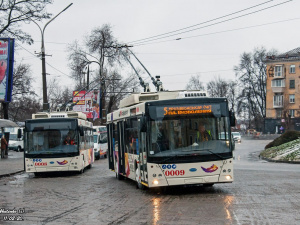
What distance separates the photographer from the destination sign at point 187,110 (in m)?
14.7

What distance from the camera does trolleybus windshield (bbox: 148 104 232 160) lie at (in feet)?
47.7

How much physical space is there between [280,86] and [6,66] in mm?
79328

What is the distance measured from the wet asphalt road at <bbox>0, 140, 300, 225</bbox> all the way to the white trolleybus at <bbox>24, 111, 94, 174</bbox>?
16.9 feet

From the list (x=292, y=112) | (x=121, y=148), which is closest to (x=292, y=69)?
(x=292, y=112)

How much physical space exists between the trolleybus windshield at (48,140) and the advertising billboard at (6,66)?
2187mm

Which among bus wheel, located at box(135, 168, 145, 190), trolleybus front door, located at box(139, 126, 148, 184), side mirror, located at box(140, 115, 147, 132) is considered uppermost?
side mirror, located at box(140, 115, 147, 132)

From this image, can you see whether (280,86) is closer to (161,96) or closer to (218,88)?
(218,88)

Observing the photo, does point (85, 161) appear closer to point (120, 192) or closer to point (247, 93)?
point (120, 192)

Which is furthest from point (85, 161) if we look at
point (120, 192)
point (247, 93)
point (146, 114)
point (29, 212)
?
point (247, 93)

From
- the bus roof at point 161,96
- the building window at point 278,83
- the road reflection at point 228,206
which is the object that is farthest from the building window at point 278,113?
the road reflection at point 228,206

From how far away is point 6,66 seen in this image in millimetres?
24844

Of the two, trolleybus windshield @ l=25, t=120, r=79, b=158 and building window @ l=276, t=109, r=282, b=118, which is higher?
building window @ l=276, t=109, r=282, b=118

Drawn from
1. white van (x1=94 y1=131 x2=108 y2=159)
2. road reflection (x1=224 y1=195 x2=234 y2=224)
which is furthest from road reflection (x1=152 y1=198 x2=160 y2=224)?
white van (x1=94 y1=131 x2=108 y2=159)

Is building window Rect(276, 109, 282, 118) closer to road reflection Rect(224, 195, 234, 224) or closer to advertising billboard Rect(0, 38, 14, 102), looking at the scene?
advertising billboard Rect(0, 38, 14, 102)
